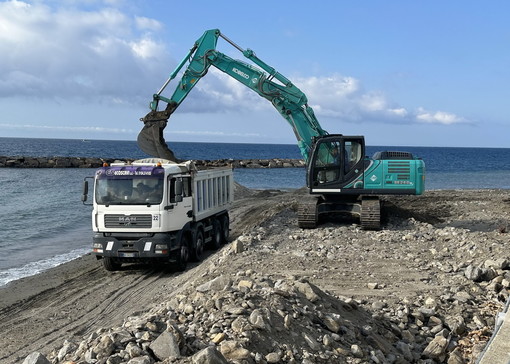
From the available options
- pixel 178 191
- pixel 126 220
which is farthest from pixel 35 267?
pixel 178 191

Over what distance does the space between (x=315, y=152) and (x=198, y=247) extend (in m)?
4.47

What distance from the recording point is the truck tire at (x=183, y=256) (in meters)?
14.3

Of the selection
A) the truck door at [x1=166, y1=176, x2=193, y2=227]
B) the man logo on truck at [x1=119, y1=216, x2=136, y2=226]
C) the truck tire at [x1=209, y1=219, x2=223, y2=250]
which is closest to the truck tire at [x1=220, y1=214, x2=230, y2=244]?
the truck tire at [x1=209, y1=219, x2=223, y2=250]

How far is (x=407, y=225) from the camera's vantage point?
17.3 metres

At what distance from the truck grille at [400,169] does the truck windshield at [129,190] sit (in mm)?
6881

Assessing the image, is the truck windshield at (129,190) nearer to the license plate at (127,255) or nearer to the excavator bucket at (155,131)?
the license plate at (127,255)

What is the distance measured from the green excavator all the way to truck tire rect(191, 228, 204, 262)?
298 cm

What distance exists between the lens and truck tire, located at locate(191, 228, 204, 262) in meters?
15.3

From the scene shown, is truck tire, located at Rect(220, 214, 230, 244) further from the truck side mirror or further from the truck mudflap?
the truck mudflap

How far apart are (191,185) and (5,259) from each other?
24.0 feet

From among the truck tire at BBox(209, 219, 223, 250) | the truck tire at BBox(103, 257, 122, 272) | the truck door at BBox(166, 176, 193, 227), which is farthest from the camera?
the truck tire at BBox(209, 219, 223, 250)

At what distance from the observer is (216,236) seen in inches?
690

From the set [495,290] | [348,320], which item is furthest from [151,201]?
[495,290]

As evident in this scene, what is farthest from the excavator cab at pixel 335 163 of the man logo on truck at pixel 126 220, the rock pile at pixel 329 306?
the man logo on truck at pixel 126 220
